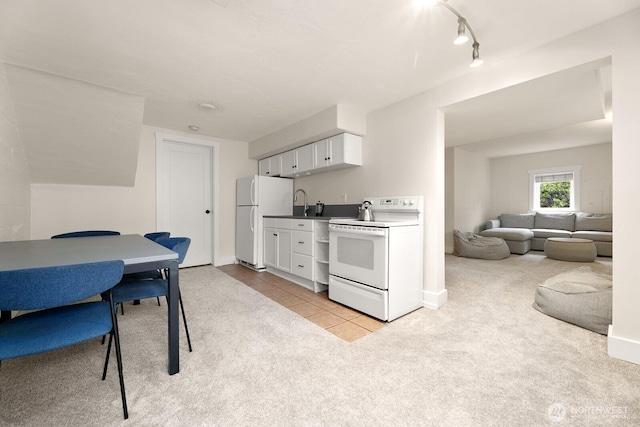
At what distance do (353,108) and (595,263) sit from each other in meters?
5.07

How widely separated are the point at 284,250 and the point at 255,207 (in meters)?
0.96

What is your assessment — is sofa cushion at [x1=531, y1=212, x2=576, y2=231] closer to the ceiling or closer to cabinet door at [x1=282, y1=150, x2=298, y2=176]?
the ceiling

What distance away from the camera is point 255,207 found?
4387 mm

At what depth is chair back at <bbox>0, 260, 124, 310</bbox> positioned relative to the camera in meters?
1.04

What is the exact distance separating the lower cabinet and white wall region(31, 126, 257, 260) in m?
1.00

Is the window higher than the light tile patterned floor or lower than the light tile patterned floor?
higher

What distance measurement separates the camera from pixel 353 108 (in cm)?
335


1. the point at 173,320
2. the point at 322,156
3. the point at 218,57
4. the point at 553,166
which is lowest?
the point at 173,320

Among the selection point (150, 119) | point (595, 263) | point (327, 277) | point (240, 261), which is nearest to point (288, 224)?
point (327, 277)

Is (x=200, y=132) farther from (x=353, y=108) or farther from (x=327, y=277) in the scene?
(x=327, y=277)

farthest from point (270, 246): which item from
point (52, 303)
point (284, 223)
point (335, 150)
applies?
point (52, 303)
